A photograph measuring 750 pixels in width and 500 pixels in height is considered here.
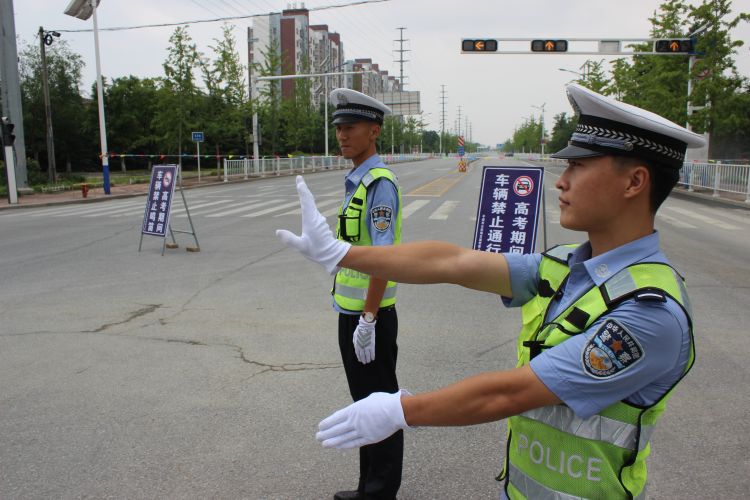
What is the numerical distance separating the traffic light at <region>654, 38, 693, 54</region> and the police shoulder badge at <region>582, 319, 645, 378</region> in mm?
26387

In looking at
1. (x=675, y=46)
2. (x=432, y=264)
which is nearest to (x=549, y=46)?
(x=675, y=46)

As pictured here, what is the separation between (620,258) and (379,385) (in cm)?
179

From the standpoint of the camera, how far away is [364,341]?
274 centimetres

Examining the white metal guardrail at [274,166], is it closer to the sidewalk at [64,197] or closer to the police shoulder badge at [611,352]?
the sidewalk at [64,197]

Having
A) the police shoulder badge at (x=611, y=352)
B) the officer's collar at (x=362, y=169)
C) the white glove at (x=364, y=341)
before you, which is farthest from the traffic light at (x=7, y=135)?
the police shoulder badge at (x=611, y=352)

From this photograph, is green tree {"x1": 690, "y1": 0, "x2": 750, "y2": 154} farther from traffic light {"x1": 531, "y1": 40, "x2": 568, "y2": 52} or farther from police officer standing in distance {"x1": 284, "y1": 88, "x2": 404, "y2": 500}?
police officer standing in distance {"x1": 284, "y1": 88, "x2": 404, "y2": 500}

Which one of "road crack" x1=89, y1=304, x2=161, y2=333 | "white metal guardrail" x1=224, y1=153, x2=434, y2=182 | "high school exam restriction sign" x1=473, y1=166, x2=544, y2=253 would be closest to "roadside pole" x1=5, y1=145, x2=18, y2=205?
"white metal guardrail" x1=224, y1=153, x2=434, y2=182

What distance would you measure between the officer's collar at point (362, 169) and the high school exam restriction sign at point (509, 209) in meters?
3.70

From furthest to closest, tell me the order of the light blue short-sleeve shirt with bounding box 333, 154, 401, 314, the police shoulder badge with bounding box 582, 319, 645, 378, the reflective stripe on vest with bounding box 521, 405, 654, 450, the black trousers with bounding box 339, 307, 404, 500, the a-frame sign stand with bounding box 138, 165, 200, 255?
the a-frame sign stand with bounding box 138, 165, 200, 255
the black trousers with bounding box 339, 307, 404, 500
the light blue short-sleeve shirt with bounding box 333, 154, 401, 314
the reflective stripe on vest with bounding box 521, 405, 654, 450
the police shoulder badge with bounding box 582, 319, 645, 378

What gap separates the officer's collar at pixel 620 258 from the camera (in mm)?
1314

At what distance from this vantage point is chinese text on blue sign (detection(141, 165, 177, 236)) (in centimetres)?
1043

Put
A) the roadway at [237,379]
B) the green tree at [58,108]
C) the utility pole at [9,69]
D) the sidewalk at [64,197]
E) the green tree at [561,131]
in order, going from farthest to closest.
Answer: the green tree at [561,131] < the green tree at [58,108] < the utility pole at [9,69] < the sidewalk at [64,197] < the roadway at [237,379]

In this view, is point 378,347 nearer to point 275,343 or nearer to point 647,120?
point 647,120

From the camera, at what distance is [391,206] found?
2725mm
